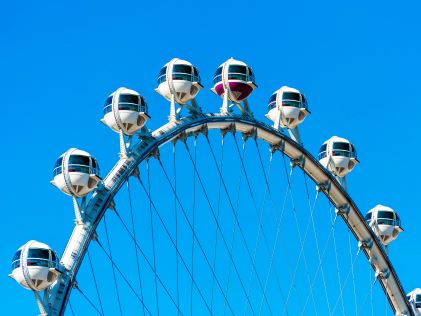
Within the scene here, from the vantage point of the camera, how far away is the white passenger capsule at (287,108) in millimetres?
88875

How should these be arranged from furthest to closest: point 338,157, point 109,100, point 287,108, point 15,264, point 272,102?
point 338,157 → point 272,102 → point 287,108 → point 109,100 → point 15,264

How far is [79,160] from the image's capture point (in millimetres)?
71500

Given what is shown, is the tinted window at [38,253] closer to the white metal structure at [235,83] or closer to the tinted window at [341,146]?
the white metal structure at [235,83]

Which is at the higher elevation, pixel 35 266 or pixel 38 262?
pixel 38 262

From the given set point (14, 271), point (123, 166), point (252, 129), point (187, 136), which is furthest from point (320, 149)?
point (14, 271)

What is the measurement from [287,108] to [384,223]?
10557 mm

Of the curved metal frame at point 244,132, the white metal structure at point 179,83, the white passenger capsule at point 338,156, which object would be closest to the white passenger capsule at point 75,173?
the curved metal frame at point 244,132

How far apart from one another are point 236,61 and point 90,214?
16009 mm

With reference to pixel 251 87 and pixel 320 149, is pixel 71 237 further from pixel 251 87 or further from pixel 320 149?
pixel 320 149

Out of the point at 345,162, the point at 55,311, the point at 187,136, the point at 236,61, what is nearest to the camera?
the point at 55,311

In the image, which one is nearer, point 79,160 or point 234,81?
point 79,160

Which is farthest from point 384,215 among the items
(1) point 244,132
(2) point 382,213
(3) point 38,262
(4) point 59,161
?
(3) point 38,262

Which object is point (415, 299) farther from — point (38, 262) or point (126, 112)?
point (38, 262)

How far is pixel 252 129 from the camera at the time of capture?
8406 centimetres
